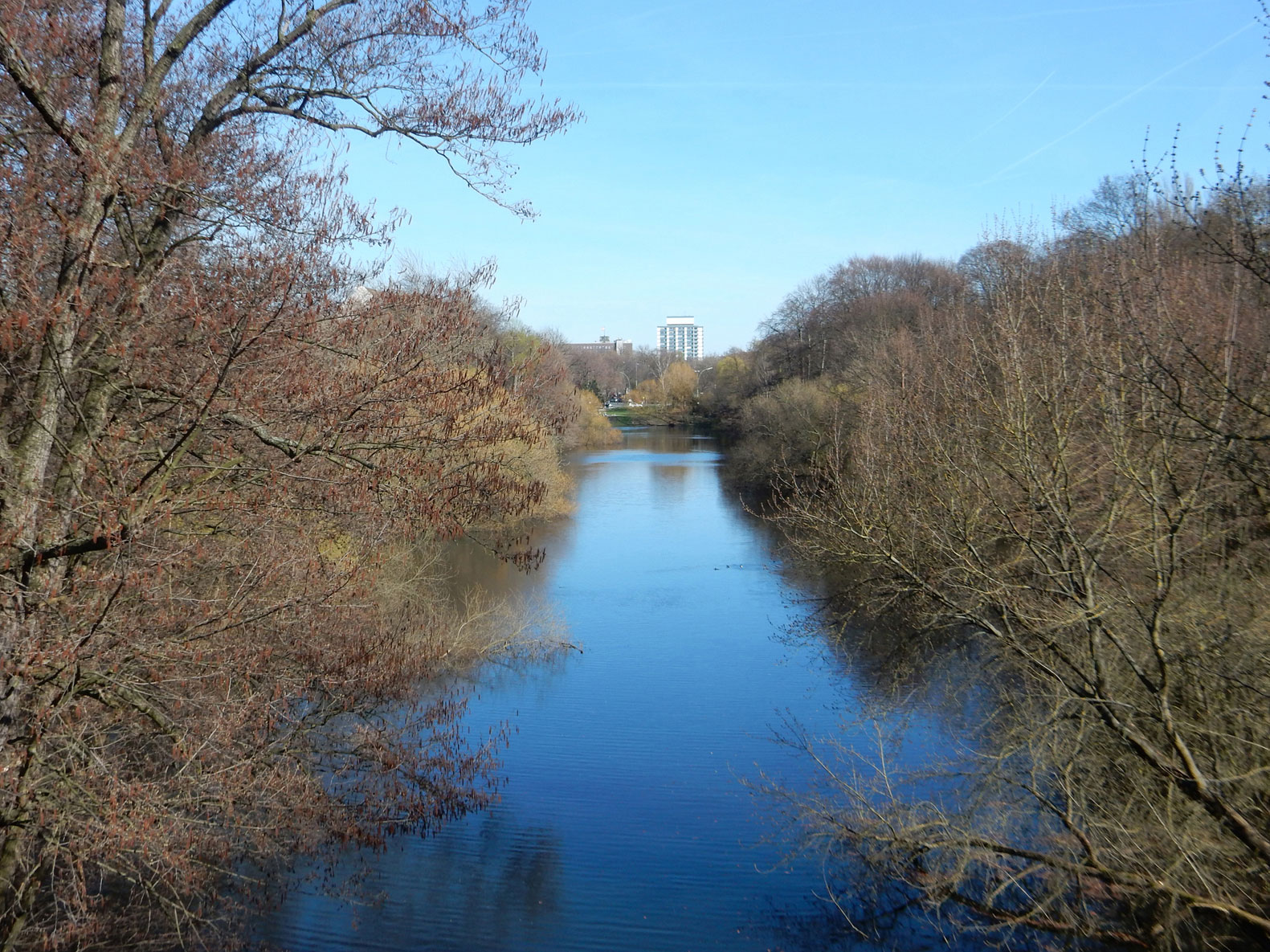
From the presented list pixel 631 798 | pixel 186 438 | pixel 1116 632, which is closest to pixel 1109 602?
pixel 1116 632

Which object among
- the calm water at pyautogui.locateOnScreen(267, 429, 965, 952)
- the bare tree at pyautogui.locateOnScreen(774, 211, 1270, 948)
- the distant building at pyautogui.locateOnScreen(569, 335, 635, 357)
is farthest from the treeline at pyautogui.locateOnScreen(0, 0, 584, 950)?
the distant building at pyautogui.locateOnScreen(569, 335, 635, 357)

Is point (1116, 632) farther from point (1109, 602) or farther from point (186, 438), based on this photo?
point (186, 438)

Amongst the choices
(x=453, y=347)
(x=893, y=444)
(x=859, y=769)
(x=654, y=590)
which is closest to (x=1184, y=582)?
(x=859, y=769)

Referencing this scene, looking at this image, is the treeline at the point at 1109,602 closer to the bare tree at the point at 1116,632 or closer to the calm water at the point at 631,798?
the bare tree at the point at 1116,632

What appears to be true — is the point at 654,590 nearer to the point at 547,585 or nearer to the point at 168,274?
the point at 547,585

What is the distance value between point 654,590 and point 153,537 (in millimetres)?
13755

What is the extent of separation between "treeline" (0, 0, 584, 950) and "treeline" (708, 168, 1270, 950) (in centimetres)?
443

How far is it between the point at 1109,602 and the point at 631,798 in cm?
533

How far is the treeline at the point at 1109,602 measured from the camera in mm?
6746

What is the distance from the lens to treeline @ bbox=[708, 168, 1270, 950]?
22.1 feet

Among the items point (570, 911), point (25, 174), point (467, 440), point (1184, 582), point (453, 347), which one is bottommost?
point (570, 911)

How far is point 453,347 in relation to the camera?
749 centimetres

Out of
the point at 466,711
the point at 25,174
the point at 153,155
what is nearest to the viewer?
the point at 25,174

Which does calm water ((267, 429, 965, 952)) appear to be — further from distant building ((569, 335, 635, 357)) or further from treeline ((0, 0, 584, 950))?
distant building ((569, 335, 635, 357))
